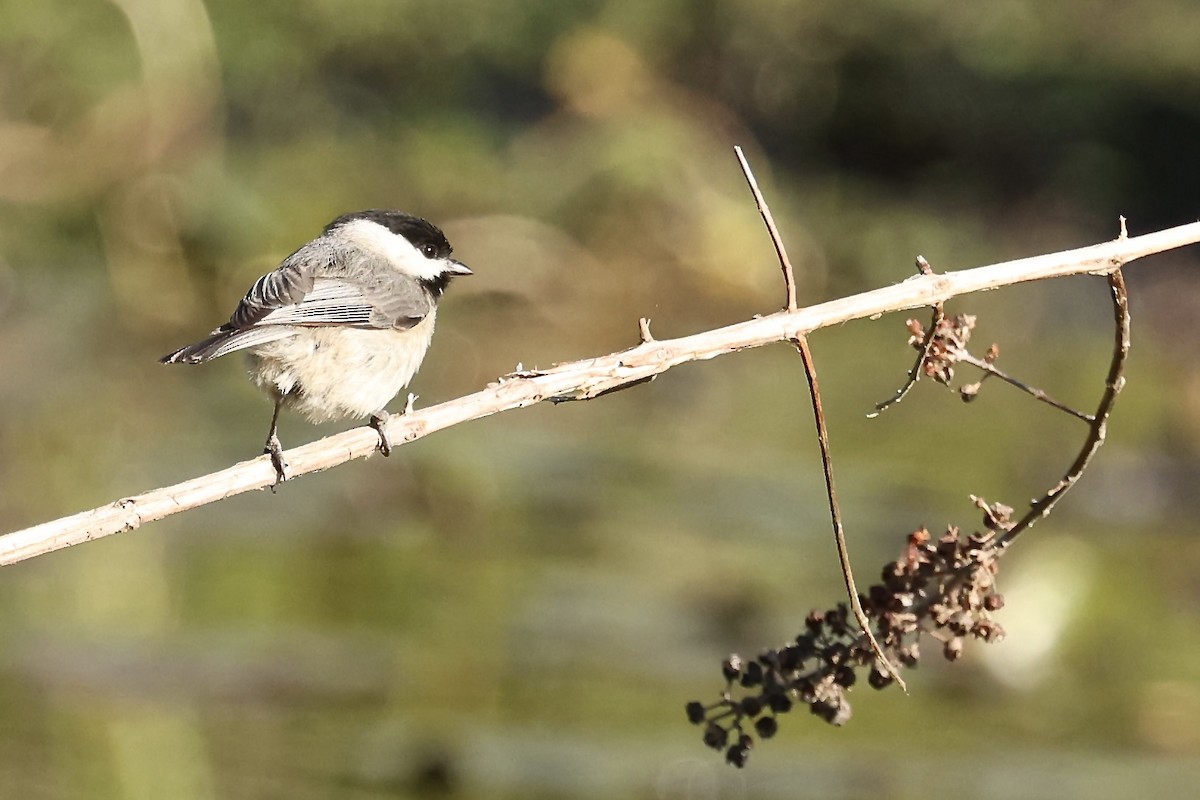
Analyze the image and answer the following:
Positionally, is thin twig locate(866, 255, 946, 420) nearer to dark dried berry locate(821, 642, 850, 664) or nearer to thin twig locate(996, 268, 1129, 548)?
thin twig locate(996, 268, 1129, 548)

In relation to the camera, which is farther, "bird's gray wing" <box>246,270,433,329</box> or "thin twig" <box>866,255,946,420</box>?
"bird's gray wing" <box>246,270,433,329</box>

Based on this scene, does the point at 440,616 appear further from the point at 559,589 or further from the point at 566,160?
the point at 566,160

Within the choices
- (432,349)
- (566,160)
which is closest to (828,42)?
(566,160)

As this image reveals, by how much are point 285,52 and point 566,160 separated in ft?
8.77

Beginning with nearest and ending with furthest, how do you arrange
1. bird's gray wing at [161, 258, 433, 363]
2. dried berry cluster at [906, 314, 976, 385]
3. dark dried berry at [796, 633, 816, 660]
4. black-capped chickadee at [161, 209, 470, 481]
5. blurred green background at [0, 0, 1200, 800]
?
dried berry cluster at [906, 314, 976, 385] → dark dried berry at [796, 633, 816, 660] → bird's gray wing at [161, 258, 433, 363] → black-capped chickadee at [161, 209, 470, 481] → blurred green background at [0, 0, 1200, 800]

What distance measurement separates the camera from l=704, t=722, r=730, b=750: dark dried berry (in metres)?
3.61

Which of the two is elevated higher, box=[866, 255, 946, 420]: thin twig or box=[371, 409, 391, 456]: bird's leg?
box=[371, 409, 391, 456]: bird's leg

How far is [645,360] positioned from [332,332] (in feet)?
6.11

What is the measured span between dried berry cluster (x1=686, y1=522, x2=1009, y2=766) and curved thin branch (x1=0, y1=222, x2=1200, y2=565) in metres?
0.46

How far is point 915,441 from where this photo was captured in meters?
10.8

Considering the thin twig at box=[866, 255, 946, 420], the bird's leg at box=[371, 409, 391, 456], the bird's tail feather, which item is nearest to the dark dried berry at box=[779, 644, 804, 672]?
the thin twig at box=[866, 255, 946, 420]

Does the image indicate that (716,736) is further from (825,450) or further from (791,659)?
(825,450)

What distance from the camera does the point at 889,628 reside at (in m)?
3.61

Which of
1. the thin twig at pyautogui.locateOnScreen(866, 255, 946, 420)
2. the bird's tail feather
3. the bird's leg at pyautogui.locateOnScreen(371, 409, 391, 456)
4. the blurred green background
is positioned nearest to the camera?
the thin twig at pyautogui.locateOnScreen(866, 255, 946, 420)
